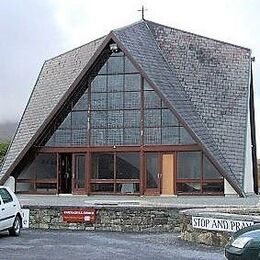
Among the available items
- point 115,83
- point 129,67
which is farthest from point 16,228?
point 129,67

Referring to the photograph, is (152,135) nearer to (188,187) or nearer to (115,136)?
(115,136)

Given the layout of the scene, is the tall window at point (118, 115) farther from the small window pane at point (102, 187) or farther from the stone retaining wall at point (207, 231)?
the stone retaining wall at point (207, 231)

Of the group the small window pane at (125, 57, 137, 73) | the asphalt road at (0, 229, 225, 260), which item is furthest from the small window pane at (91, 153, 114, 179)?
the asphalt road at (0, 229, 225, 260)

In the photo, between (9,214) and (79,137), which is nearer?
(9,214)

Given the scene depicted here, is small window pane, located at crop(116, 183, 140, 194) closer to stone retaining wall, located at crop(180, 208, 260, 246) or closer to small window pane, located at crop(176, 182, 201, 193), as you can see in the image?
small window pane, located at crop(176, 182, 201, 193)

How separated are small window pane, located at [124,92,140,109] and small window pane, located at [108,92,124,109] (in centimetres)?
25

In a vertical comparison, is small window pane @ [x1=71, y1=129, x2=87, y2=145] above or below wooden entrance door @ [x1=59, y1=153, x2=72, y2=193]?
above

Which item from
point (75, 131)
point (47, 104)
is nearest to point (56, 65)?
point (47, 104)

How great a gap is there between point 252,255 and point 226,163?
2220 cm

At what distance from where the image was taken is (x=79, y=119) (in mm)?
33531

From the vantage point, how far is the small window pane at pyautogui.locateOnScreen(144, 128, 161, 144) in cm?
3231

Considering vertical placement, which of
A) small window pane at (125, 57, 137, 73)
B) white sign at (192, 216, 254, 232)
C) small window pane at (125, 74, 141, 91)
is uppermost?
small window pane at (125, 57, 137, 73)

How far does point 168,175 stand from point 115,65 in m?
5.94

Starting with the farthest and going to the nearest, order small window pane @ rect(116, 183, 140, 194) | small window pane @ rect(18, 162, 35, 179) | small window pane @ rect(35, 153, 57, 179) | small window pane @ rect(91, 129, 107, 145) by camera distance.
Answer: small window pane @ rect(18, 162, 35, 179) → small window pane @ rect(35, 153, 57, 179) → small window pane @ rect(91, 129, 107, 145) → small window pane @ rect(116, 183, 140, 194)
